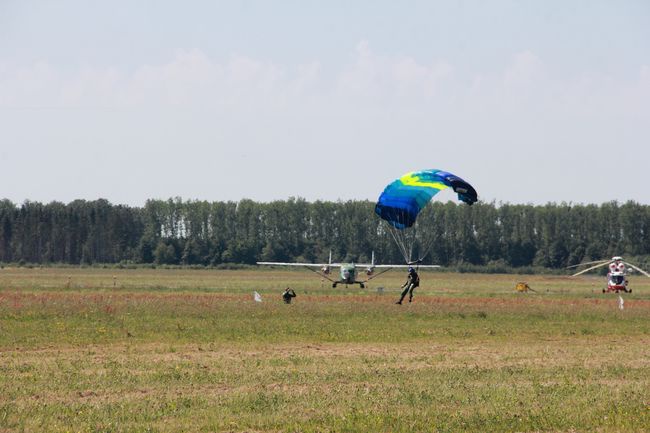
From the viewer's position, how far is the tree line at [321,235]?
147625 mm

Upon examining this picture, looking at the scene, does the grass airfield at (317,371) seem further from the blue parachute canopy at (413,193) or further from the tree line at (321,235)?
the tree line at (321,235)

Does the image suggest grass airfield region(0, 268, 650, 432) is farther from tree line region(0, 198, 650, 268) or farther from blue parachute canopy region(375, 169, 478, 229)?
tree line region(0, 198, 650, 268)

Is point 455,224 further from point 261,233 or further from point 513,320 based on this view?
point 513,320

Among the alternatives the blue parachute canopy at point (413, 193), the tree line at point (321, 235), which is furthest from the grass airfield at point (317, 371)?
the tree line at point (321, 235)

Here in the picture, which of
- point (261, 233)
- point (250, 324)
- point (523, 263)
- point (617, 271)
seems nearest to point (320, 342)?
point (250, 324)

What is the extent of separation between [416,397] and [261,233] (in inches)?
5729

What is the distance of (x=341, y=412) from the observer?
54.6 feet

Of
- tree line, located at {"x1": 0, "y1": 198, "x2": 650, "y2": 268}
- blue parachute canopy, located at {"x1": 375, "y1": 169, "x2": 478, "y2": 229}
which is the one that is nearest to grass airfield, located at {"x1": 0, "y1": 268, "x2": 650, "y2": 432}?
blue parachute canopy, located at {"x1": 375, "y1": 169, "x2": 478, "y2": 229}

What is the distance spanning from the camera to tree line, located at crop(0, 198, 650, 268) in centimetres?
14762

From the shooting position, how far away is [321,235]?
160000 millimetres

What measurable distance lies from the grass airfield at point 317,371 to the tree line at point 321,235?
360ft

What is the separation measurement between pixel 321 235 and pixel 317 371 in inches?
5458

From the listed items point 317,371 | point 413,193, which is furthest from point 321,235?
point 317,371

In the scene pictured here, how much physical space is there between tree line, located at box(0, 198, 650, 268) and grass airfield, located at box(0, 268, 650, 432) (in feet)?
360
